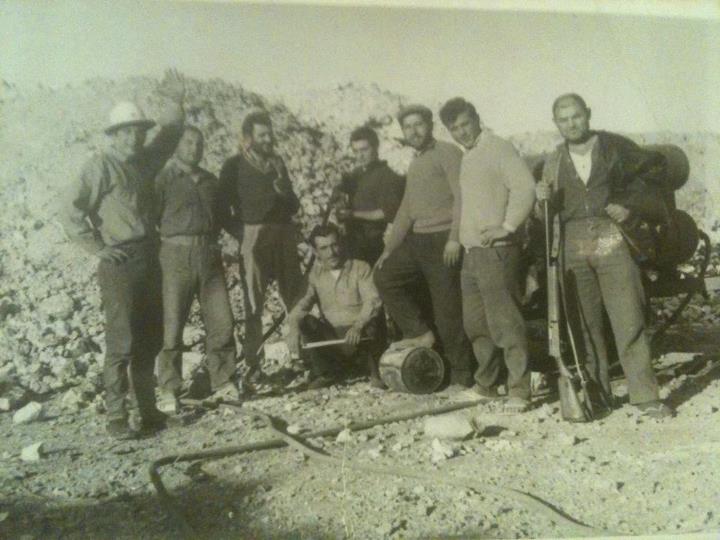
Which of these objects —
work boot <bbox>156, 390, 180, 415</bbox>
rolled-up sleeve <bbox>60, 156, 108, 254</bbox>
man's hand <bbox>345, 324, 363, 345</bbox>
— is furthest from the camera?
man's hand <bbox>345, 324, 363, 345</bbox>

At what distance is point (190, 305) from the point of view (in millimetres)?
3918

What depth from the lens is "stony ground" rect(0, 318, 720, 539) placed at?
2.63 metres

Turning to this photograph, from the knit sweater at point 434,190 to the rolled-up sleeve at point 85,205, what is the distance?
1.71 meters

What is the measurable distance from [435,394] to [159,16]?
249 centimetres

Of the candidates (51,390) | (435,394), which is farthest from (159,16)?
(435,394)

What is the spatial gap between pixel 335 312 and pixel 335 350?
0.24m

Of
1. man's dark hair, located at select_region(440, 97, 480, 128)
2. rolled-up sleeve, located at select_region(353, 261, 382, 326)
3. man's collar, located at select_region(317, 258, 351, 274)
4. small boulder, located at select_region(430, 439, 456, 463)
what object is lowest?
small boulder, located at select_region(430, 439, 456, 463)

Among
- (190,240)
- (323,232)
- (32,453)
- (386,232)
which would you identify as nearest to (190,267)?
(190,240)

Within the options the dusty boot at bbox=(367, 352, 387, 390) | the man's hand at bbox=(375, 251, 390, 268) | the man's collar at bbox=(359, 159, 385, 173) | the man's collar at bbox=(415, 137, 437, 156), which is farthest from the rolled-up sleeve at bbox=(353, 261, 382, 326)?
the man's collar at bbox=(415, 137, 437, 156)

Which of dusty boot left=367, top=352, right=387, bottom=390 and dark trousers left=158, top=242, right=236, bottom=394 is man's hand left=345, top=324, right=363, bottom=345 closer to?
dusty boot left=367, top=352, right=387, bottom=390

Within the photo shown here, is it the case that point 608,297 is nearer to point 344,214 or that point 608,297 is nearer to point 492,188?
point 492,188

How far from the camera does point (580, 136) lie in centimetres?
352

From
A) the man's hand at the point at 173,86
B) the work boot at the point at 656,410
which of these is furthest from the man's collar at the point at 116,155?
the work boot at the point at 656,410

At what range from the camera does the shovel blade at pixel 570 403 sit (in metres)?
3.38
